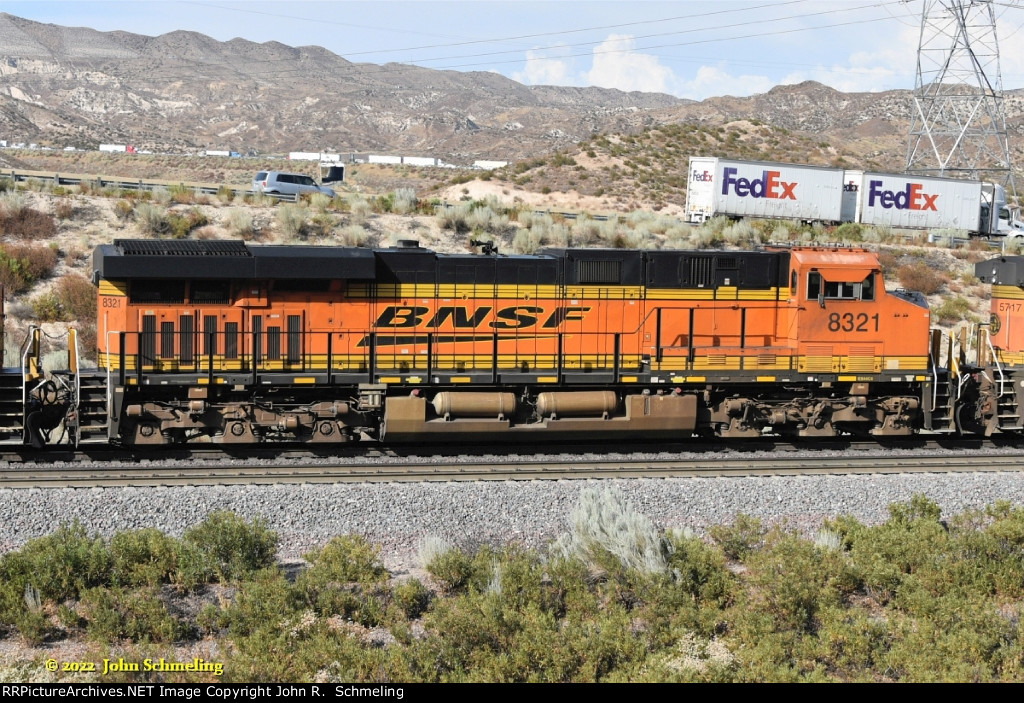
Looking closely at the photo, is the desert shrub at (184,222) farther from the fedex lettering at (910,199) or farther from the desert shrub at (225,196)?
the fedex lettering at (910,199)

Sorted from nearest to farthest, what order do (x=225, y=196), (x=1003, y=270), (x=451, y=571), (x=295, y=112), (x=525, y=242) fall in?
(x=451, y=571) → (x=1003, y=270) → (x=525, y=242) → (x=225, y=196) → (x=295, y=112)

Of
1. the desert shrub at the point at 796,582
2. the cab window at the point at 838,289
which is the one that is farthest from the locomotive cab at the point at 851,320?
the desert shrub at the point at 796,582

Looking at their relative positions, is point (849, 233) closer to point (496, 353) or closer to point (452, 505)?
point (496, 353)

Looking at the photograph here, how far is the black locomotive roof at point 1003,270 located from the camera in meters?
17.2

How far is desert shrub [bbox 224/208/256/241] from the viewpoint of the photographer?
97.1 ft

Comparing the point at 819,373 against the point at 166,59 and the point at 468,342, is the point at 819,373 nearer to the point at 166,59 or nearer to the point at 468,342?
the point at 468,342

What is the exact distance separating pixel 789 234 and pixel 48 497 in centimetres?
3166

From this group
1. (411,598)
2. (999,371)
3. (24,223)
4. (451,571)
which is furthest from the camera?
(24,223)

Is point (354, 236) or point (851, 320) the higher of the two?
point (354, 236)

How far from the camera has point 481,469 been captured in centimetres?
1403

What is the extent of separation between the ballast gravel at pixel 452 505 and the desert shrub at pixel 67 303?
13.1 m

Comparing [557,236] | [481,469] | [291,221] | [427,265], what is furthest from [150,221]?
[481,469]

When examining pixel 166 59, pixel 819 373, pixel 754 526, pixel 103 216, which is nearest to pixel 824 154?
pixel 103 216

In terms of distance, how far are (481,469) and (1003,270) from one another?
10.2 m
